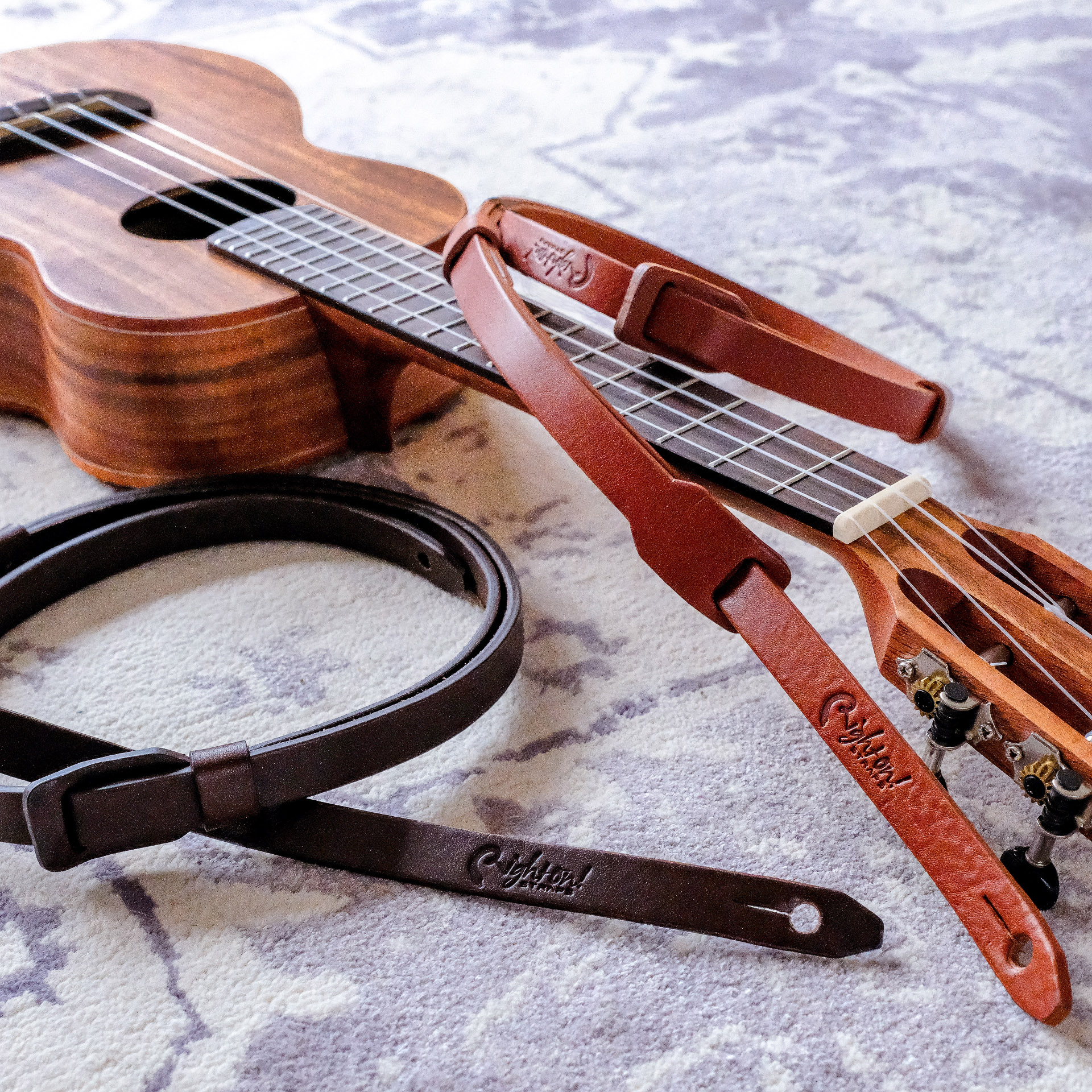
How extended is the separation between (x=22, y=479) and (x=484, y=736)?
46 cm

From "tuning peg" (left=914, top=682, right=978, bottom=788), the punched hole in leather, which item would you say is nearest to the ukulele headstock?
"tuning peg" (left=914, top=682, right=978, bottom=788)

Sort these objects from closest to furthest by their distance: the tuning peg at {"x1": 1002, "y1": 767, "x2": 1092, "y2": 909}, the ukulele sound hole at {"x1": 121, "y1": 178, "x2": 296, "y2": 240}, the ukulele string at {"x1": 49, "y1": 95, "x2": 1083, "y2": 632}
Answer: the tuning peg at {"x1": 1002, "y1": 767, "x2": 1092, "y2": 909}
the ukulele string at {"x1": 49, "y1": 95, "x2": 1083, "y2": 632}
the ukulele sound hole at {"x1": 121, "y1": 178, "x2": 296, "y2": 240}

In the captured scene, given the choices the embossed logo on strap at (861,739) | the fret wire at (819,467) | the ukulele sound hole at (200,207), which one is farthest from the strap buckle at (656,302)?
the ukulele sound hole at (200,207)

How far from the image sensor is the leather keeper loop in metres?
0.58

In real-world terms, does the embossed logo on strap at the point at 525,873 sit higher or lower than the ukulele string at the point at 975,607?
lower

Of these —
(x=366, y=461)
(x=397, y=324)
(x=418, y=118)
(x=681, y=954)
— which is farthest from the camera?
(x=418, y=118)

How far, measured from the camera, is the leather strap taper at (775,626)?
54cm

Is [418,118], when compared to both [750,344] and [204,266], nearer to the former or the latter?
[204,266]

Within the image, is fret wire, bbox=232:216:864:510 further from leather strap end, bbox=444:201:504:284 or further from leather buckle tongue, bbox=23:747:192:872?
leather buckle tongue, bbox=23:747:192:872

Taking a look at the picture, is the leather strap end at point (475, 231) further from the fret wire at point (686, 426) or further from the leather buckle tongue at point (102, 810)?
the leather buckle tongue at point (102, 810)

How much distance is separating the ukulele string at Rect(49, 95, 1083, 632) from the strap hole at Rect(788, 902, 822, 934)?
0.19m

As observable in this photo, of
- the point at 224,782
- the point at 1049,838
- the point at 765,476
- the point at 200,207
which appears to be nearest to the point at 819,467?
the point at 765,476

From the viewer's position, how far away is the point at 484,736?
2.27 feet

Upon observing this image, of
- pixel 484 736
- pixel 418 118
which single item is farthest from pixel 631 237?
pixel 418 118
